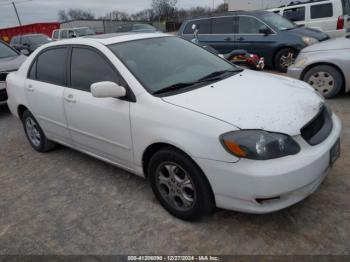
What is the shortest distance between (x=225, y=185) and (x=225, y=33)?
26.4 ft

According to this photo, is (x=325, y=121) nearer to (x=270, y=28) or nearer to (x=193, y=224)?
(x=193, y=224)

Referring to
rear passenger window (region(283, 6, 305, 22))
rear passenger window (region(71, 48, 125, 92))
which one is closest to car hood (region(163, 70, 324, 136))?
rear passenger window (region(71, 48, 125, 92))

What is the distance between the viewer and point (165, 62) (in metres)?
3.40

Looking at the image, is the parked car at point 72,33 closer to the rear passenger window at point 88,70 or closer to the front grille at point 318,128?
the rear passenger window at point 88,70

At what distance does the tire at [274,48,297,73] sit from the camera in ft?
28.0

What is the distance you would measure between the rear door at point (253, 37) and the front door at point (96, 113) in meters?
6.36

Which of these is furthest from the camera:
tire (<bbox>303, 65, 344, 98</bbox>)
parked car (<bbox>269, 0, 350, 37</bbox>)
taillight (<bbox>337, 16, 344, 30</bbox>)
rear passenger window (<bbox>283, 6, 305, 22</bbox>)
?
rear passenger window (<bbox>283, 6, 305, 22</bbox>)

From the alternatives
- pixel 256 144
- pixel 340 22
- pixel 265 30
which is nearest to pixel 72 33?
pixel 265 30

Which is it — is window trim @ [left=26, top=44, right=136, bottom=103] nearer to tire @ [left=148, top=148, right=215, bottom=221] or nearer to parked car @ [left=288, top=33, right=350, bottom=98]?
tire @ [left=148, top=148, right=215, bottom=221]

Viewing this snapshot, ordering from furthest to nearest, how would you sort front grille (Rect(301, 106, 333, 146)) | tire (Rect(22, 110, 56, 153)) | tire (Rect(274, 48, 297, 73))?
tire (Rect(274, 48, 297, 73)) → tire (Rect(22, 110, 56, 153)) → front grille (Rect(301, 106, 333, 146))

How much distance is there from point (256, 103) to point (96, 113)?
5.22 feet

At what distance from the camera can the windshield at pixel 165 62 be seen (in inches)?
124

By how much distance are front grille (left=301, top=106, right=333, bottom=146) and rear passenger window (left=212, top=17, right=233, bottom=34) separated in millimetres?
7137

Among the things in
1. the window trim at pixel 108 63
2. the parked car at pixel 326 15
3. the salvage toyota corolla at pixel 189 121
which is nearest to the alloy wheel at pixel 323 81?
the salvage toyota corolla at pixel 189 121
